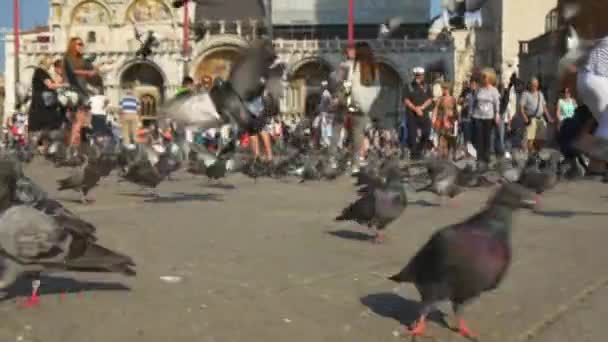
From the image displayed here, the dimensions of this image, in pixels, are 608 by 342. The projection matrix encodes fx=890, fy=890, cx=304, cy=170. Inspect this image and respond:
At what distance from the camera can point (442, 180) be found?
626 cm

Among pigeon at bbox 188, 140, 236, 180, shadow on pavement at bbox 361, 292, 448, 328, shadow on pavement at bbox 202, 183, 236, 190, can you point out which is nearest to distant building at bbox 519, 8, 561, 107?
pigeon at bbox 188, 140, 236, 180

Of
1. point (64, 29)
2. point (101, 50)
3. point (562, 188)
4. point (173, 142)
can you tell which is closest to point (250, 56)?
point (562, 188)

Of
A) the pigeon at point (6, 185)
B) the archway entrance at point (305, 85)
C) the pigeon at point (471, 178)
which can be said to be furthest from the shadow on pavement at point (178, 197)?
the archway entrance at point (305, 85)

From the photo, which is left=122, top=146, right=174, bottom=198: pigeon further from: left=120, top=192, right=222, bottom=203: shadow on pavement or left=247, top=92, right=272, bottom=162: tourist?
left=247, top=92, right=272, bottom=162: tourist

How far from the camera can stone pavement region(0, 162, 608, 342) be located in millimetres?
2668

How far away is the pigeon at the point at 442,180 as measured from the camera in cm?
625

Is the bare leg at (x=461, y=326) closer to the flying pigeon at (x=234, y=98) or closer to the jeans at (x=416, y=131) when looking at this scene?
the flying pigeon at (x=234, y=98)

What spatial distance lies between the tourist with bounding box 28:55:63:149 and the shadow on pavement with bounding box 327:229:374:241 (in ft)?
20.5

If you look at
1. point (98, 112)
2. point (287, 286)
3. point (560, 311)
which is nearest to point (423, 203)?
point (287, 286)

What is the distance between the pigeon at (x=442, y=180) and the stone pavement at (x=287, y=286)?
1.44ft

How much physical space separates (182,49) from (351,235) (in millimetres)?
41641

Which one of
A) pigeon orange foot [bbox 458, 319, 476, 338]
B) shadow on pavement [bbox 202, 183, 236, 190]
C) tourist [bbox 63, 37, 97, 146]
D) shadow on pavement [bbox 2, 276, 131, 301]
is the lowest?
shadow on pavement [bbox 202, 183, 236, 190]

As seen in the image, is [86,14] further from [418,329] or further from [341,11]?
[418,329]

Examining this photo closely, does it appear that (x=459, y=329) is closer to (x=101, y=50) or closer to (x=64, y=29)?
(x=101, y=50)
